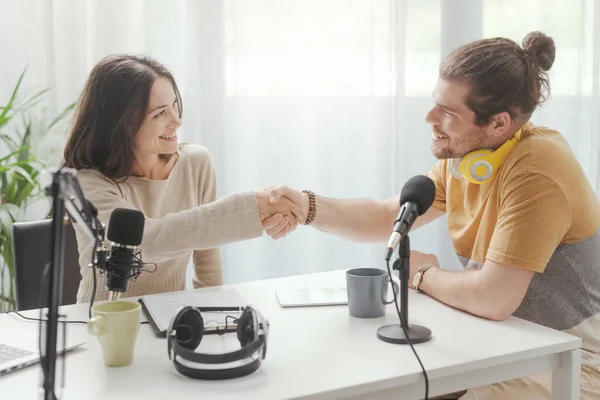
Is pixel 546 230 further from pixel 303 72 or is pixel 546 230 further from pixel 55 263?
pixel 303 72

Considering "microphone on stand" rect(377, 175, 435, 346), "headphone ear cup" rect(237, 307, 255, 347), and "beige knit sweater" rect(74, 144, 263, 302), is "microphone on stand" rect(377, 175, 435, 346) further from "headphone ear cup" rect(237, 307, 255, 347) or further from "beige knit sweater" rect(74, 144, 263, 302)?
"beige knit sweater" rect(74, 144, 263, 302)

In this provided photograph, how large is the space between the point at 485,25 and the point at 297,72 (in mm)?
959

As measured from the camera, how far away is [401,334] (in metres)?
1.35

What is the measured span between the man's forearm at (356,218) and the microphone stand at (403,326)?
2.08ft

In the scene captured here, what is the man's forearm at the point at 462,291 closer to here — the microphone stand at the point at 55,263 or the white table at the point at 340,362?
the white table at the point at 340,362

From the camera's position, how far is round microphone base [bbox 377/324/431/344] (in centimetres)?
133

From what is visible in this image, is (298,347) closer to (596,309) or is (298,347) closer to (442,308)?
(442,308)

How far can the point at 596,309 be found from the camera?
64.3 inches

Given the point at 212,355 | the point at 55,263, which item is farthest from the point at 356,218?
the point at 55,263

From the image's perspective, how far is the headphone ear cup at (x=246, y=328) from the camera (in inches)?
48.6

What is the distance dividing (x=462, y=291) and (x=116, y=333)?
75 cm

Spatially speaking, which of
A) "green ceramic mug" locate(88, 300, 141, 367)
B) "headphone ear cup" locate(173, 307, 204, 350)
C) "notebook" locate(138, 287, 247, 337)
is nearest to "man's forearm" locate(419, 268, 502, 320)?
"notebook" locate(138, 287, 247, 337)

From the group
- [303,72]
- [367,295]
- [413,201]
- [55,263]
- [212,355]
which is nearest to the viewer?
[55,263]

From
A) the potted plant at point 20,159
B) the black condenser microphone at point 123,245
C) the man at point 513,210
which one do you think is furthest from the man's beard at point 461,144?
the potted plant at point 20,159
